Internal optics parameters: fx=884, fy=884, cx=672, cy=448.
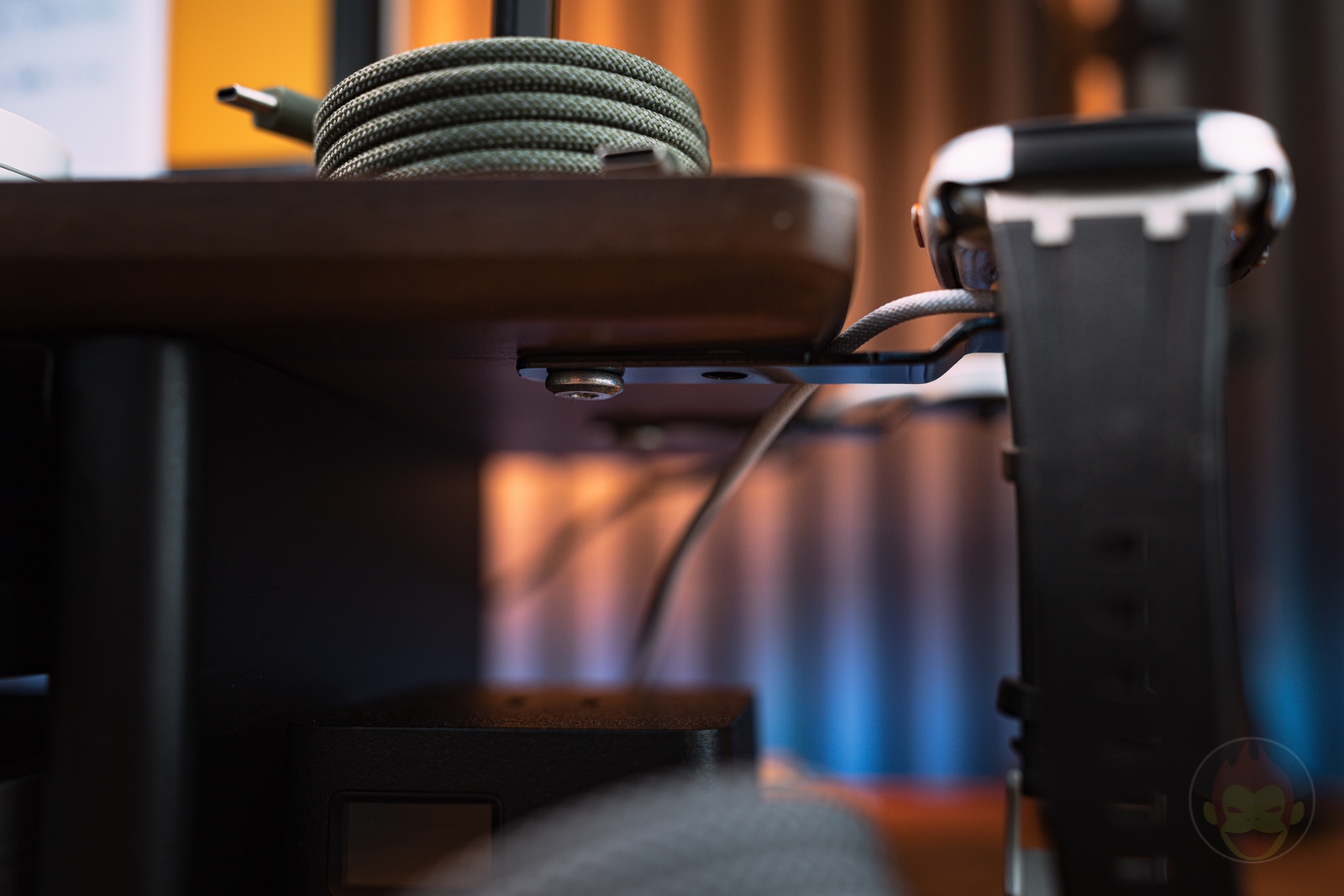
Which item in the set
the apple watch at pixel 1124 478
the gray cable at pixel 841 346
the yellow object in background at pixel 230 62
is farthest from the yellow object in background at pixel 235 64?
Result: the apple watch at pixel 1124 478

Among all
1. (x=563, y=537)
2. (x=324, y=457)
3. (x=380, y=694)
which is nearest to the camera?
(x=324, y=457)

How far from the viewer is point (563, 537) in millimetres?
1527

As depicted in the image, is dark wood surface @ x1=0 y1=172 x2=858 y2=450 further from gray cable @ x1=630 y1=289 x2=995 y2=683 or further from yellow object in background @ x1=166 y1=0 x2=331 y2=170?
yellow object in background @ x1=166 y1=0 x2=331 y2=170

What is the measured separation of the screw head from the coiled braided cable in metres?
0.08

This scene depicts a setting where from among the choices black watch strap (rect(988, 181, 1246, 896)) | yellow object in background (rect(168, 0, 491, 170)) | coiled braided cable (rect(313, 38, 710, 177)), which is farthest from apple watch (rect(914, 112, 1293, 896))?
yellow object in background (rect(168, 0, 491, 170))

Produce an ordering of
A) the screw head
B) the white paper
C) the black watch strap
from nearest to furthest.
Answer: the black watch strap → the screw head → the white paper

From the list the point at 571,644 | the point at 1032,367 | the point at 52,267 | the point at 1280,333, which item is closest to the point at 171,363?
the point at 52,267

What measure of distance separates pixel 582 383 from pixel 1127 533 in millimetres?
194

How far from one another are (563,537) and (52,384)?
47.7 inches

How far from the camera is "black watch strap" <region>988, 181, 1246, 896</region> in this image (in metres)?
0.23

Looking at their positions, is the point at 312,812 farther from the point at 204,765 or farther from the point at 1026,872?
the point at 1026,872

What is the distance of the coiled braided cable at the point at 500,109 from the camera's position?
1.04 ft

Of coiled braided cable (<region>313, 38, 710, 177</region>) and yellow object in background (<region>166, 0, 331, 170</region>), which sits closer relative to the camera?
coiled braided cable (<region>313, 38, 710, 177</region>)

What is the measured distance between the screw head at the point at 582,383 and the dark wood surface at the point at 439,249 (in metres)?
0.05
